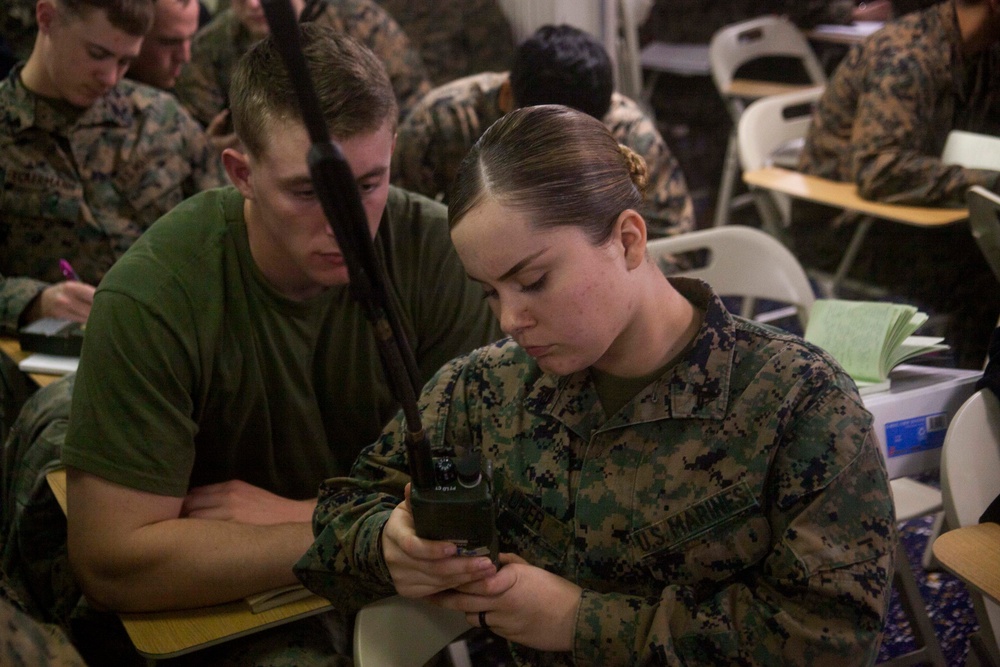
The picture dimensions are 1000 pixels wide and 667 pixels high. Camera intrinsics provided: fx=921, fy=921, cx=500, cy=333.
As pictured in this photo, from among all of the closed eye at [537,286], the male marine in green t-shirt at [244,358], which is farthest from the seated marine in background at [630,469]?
the male marine in green t-shirt at [244,358]

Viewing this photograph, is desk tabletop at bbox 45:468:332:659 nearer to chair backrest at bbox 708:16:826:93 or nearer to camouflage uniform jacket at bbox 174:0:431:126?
camouflage uniform jacket at bbox 174:0:431:126

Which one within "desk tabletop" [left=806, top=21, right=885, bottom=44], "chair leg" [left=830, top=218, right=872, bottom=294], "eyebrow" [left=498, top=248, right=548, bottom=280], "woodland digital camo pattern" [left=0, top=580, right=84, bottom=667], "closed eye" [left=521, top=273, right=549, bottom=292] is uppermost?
"eyebrow" [left=498, top=248, right=548, bottom=280]

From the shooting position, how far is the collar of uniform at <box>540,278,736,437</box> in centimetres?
105

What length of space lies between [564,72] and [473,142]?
436mm

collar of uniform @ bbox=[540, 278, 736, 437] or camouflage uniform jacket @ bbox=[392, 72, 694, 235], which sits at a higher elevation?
collar of uniform @ bbox=[540, 278, 736, 437]

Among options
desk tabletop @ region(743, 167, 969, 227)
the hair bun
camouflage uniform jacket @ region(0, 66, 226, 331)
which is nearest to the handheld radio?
the hair bun

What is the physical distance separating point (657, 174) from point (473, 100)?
1.91ft

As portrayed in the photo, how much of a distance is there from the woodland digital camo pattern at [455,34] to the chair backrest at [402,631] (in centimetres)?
320

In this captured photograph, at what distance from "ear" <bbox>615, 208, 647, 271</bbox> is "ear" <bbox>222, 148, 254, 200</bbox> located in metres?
0.63

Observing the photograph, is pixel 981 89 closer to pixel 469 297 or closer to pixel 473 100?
pixel 473 100

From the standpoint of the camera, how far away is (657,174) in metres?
2.63

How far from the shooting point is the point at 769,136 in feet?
10.2

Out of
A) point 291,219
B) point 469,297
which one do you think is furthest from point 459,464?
point 469,297

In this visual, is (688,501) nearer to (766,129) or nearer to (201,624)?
(201,624)
